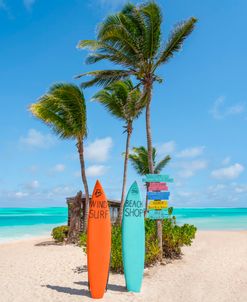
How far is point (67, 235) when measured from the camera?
19.0m

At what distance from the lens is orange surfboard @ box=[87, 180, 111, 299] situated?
26.6ft

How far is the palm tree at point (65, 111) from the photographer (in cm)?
1906

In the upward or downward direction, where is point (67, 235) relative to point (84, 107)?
downward

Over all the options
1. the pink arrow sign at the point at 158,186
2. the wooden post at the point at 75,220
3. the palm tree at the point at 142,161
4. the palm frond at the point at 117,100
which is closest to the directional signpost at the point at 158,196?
the pink arrow sign at the point at 158,186

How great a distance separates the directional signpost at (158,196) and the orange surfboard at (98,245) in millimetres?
3268

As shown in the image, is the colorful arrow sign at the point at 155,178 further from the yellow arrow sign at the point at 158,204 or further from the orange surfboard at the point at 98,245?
the orange surfboard at the point at 98,245

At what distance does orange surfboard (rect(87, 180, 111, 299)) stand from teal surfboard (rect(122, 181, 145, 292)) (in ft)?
1.86

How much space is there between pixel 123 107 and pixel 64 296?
1483 centimetres

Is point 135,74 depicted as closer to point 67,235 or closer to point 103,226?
point 103,226

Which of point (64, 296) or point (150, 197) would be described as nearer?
point (64, 296)

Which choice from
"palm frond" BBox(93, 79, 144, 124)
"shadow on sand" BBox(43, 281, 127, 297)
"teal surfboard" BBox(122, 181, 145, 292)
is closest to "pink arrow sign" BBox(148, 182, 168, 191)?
"teal surfboard" BBox(122, 181, 145, 292)

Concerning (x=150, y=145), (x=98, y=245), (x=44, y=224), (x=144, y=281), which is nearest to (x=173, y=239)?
(x=144, y=281)

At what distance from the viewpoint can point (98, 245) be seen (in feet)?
27.2

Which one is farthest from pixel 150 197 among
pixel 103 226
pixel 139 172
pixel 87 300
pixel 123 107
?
pixel 139 172
